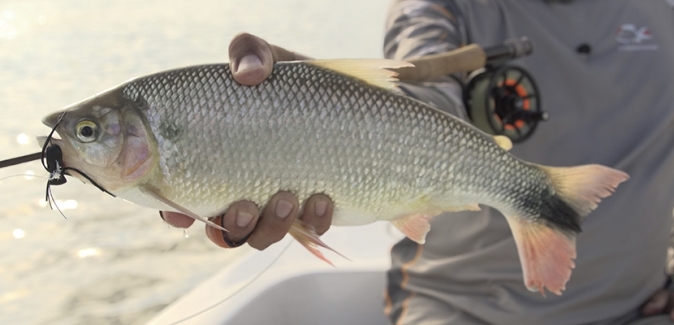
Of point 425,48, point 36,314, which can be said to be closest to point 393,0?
point 425,48

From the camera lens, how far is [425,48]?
1855mm

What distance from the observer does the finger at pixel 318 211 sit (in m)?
1.22

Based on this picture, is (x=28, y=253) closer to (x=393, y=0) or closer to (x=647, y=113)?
(x=393, y=0)

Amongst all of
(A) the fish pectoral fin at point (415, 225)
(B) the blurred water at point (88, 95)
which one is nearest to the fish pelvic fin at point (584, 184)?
(A) the fish pectoral fin at point (415, 225)

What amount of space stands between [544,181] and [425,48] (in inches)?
27.9

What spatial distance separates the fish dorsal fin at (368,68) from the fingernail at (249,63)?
0.15 metres

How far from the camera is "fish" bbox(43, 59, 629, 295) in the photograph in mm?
1145

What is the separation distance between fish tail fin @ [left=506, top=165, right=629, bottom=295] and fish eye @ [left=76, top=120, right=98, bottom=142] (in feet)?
3.24

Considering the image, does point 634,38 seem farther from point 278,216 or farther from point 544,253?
point 278,216

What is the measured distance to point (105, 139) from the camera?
1.14 m

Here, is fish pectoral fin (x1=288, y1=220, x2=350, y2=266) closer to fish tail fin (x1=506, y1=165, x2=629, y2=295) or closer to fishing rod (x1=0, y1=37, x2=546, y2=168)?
fish tail fin (x1=506, y1=165, x2=629, y2=295)

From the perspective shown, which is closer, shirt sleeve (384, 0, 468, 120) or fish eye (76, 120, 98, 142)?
fish eye (76, 120, 98, 142)

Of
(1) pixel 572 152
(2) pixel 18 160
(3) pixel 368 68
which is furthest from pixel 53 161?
(1) pixel 572 152

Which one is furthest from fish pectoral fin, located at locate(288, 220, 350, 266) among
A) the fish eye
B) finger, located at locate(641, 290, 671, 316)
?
finger, located at locate(641, 290, 671, 316)
